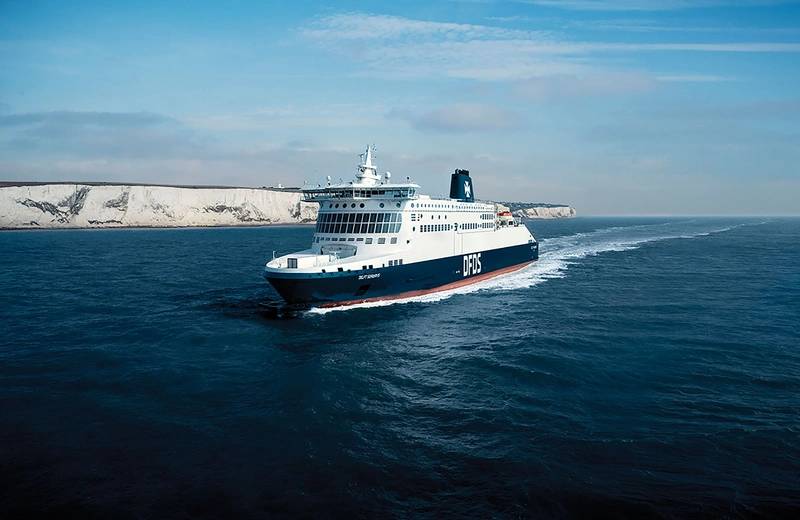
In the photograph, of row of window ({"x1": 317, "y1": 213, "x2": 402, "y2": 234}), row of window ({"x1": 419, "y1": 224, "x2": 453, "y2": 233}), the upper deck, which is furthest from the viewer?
row of window ({"x1": 419, "y1": 224, "x2": 453, "y2": 233})

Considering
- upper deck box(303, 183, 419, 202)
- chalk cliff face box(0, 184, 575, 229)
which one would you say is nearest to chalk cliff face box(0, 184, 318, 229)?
chalk cliff face box(0, 184, 575, 229)

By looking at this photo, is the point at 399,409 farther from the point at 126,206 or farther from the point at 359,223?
the point at 126,206

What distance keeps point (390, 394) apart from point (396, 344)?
7533 mm

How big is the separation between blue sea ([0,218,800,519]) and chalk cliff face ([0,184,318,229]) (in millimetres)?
134727

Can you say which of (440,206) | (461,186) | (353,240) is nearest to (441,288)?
(440,206)

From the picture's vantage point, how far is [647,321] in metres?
32.2

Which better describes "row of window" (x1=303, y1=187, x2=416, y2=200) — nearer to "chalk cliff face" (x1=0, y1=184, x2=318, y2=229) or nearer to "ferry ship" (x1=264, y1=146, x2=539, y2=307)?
"ferry ship" (x1=264, y1=146, x2=539, y2=307)

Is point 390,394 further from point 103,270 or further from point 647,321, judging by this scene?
point 103,270

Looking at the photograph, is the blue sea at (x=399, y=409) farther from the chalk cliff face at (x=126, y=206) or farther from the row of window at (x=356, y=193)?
the chalk cliff face at (x=126, y=206)

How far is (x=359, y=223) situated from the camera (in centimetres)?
4081

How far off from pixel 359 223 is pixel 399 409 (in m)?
24.0

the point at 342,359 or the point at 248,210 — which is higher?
the point at 248,210

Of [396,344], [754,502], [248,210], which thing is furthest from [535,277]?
[248,210]

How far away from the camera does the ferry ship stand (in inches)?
1364
